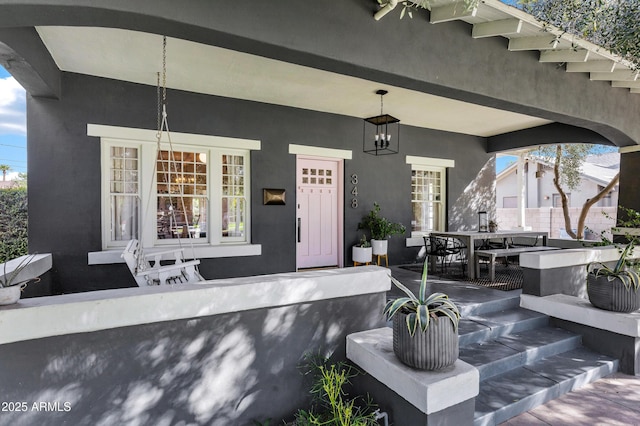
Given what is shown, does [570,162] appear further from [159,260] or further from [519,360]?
[159,260]

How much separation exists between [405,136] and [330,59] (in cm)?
445

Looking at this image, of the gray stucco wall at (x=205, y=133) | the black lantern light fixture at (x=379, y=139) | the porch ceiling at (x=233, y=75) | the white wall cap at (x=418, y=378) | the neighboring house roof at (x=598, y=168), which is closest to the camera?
the white wall cap at (x=418, y=378)

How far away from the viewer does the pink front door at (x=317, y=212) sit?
5.86 m

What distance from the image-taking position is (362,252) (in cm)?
589

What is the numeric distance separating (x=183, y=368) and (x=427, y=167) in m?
6.49

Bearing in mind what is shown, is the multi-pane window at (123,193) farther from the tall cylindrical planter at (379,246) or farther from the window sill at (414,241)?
the window sill at (414,241)

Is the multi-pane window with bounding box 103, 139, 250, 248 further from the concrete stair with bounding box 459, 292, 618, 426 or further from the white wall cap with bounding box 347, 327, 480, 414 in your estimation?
the concrete stair with bounding box 459, 292, 618, 426

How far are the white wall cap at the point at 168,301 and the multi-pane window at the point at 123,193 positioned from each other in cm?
303

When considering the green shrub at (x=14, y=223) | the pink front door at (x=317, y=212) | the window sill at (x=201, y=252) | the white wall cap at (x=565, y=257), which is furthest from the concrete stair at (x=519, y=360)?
the green shrub at (x=14, y=223)

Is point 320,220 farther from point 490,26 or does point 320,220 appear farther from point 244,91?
point 490,26

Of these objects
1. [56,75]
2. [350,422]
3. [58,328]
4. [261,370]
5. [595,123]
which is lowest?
[350,422]

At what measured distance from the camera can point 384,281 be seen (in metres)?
2.53

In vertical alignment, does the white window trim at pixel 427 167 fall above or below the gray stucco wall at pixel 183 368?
above

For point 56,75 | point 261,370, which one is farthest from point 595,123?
point 56,75
